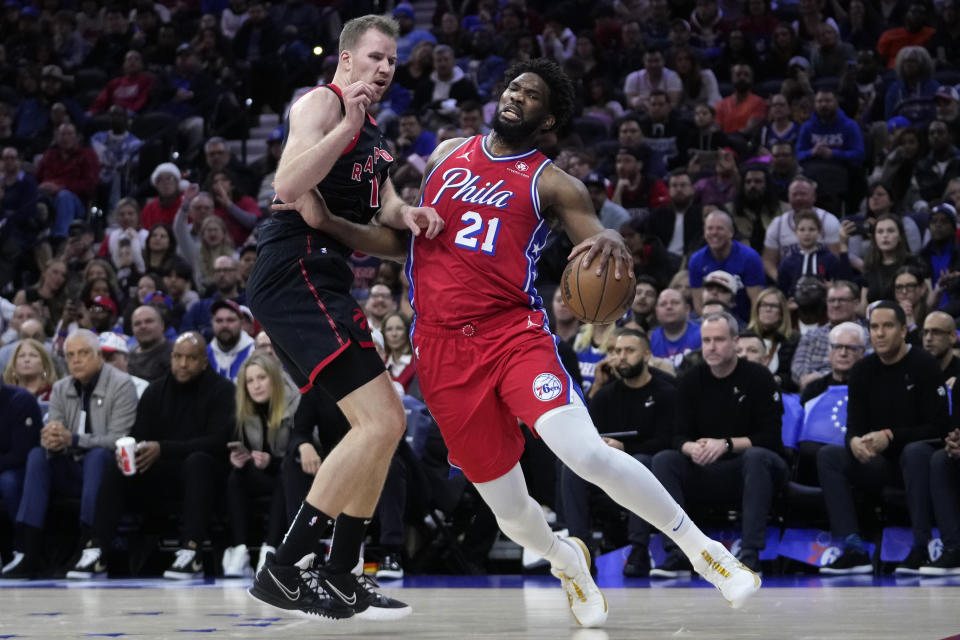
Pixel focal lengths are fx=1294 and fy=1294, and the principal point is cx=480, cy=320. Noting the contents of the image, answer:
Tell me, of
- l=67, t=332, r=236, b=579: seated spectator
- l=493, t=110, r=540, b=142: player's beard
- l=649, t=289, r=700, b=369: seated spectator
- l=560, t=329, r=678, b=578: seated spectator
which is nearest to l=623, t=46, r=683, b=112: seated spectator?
l=649, t=289, r=700, b=369: seated spectator

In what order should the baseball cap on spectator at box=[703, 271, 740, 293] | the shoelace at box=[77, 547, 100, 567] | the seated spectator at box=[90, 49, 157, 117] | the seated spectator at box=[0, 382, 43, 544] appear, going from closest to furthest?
the shoelace at box=[77, 547, 100, 567] → the seated spectator at box=[0, 382, 43, 544] → the baseball cap on spectator at box=[703, 271, 740, 293] → the seated spectator at box=[90, 49, 157, 117]

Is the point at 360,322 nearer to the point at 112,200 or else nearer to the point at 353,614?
the point at 353,614

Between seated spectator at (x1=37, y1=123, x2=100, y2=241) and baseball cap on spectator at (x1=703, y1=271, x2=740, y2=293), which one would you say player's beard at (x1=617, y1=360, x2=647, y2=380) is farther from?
seated spectator at (x1=37, y1=123, x2=100, y2=241)

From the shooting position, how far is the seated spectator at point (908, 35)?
12242 mm

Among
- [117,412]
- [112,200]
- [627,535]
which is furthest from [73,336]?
[112,200]

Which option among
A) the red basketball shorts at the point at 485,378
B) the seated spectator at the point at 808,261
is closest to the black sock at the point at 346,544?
the red basketball shorts at the point at 485,378

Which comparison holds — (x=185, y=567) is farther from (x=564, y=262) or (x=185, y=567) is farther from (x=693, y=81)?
(x=693, y=81)

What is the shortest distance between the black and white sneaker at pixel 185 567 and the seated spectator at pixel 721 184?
507 centimetres

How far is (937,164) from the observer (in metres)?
10.2

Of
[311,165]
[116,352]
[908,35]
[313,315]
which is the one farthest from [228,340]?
[908,35]

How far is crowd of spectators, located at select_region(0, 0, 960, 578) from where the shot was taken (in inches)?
295

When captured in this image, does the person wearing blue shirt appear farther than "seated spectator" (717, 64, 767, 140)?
No

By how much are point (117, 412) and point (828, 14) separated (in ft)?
27.8

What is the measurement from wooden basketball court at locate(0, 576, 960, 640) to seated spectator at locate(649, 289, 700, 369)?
2.36 metres
